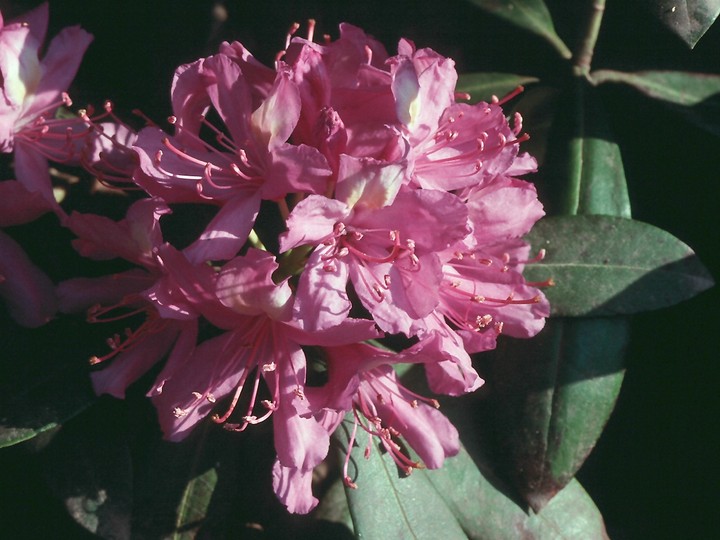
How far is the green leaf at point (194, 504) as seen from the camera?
1174 millimetres

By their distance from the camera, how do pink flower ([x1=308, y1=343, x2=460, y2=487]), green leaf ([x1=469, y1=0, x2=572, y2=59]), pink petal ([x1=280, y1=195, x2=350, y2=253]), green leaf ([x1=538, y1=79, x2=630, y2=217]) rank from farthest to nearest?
green leaf ([x1=469, y1=0, x2=572, y2=59])
green leaf ([x1=538, y1=79, x2=630, y2=217])
pink flower ([x1=308, y1=343, x2=460, y2=487])
pink petal ([x1=280, y1=195, x2=350, y2=253])

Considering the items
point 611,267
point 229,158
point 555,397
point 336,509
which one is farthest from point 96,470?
point 611,267

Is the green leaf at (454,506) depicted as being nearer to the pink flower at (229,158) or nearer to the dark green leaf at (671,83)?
the pink flower at (229,158)

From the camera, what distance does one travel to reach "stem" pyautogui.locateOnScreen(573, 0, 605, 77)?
1323 mm

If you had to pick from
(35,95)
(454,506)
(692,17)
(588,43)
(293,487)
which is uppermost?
(692,17)

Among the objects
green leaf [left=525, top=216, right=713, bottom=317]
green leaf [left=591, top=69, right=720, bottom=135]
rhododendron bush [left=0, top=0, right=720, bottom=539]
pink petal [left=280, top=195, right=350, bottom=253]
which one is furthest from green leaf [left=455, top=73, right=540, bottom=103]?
pink petal [left=280, top=195, right=350, bottom=253]

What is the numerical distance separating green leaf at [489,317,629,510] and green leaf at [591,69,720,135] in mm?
427

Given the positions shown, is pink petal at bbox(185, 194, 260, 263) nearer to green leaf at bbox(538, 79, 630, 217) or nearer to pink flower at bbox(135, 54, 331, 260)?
pink flower at bbox(135, 54, 331, 260)

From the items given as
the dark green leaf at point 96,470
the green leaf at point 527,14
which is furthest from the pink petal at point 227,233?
the green leaf at point 527,14

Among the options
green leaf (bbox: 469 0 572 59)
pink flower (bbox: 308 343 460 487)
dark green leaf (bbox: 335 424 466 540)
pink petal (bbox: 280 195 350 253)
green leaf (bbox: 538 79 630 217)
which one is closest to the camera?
pink petal (bbox: 280 195 350 253)

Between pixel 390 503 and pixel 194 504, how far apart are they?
0.93ft

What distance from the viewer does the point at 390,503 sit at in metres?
1.14

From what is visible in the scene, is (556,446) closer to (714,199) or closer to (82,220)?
(714,199)

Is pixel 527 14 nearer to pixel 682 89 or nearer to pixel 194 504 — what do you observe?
pixel 682 89
